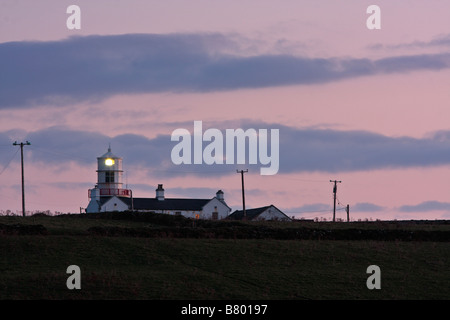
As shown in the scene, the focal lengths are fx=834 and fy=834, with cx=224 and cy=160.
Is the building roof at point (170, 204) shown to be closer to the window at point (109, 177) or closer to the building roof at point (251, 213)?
the building roof at point (251, 213)

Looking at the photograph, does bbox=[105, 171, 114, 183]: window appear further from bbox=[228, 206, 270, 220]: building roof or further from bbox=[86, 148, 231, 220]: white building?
bbox=[228, 206, 270, 220]: building roof

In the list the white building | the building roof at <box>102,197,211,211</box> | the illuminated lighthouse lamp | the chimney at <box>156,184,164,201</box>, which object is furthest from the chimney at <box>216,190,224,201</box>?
the illuminated lighthouse lamp

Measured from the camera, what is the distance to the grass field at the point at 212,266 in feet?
117

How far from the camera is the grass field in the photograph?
1405 inches

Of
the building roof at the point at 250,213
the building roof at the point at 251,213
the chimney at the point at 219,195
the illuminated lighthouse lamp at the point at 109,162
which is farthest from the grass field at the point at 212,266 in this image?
the chimney at the point at 219,195

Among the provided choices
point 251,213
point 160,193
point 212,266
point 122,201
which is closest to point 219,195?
point 160,193

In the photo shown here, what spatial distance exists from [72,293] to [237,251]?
13171 millimetres

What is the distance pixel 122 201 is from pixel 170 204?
15929mm

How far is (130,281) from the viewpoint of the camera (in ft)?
120

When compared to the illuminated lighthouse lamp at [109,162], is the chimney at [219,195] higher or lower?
lower

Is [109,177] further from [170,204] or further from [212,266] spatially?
[212,266]

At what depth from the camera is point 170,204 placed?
12281 cm
